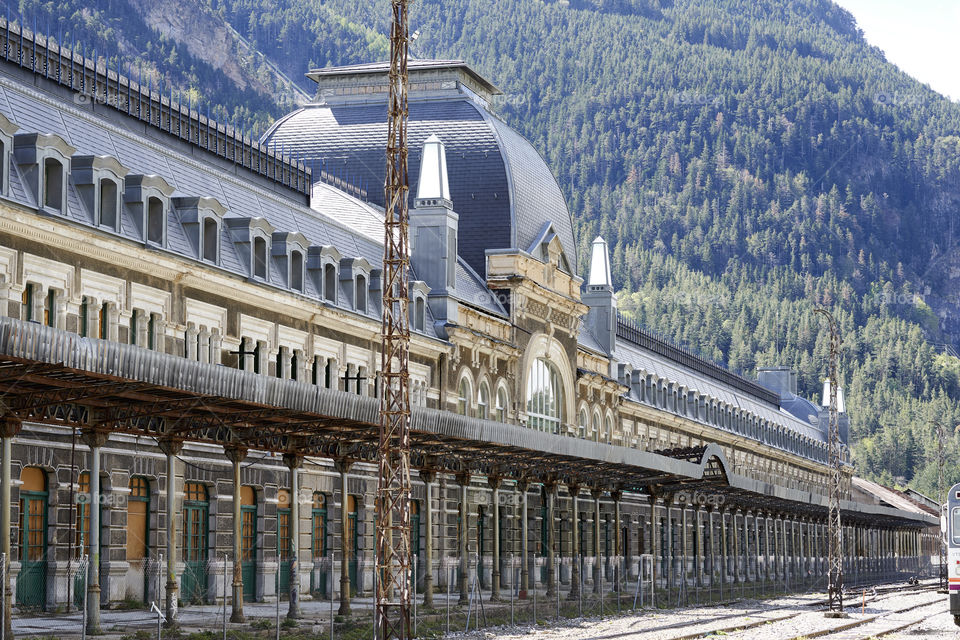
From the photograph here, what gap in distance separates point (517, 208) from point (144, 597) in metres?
32.6

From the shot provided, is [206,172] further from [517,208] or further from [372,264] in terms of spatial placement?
[517,208]

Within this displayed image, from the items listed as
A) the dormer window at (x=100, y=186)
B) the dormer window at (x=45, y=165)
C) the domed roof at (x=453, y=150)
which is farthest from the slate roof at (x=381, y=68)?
the dormer window at (x=45, y=165)

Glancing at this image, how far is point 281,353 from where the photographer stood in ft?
149

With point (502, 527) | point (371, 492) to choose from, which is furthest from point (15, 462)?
point (502, 527)

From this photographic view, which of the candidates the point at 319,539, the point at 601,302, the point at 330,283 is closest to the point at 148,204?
the point at 330,283

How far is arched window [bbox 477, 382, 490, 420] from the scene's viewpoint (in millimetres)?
60562

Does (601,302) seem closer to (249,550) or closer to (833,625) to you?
(833,625)

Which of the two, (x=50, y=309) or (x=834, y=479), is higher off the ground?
(x=50, y=309)

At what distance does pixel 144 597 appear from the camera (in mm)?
37219

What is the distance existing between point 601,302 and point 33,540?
1793 inches

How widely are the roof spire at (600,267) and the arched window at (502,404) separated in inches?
601

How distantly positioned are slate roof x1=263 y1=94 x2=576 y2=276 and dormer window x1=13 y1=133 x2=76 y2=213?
103 ft

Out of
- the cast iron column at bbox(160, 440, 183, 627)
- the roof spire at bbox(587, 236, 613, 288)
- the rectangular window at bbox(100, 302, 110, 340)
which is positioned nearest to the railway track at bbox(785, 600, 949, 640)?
the cast iron column at bbox(160, 440, 183, 627)

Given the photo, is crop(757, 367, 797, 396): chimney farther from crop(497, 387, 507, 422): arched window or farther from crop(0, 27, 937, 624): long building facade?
crop(497, 387, 507, 422): arched window
